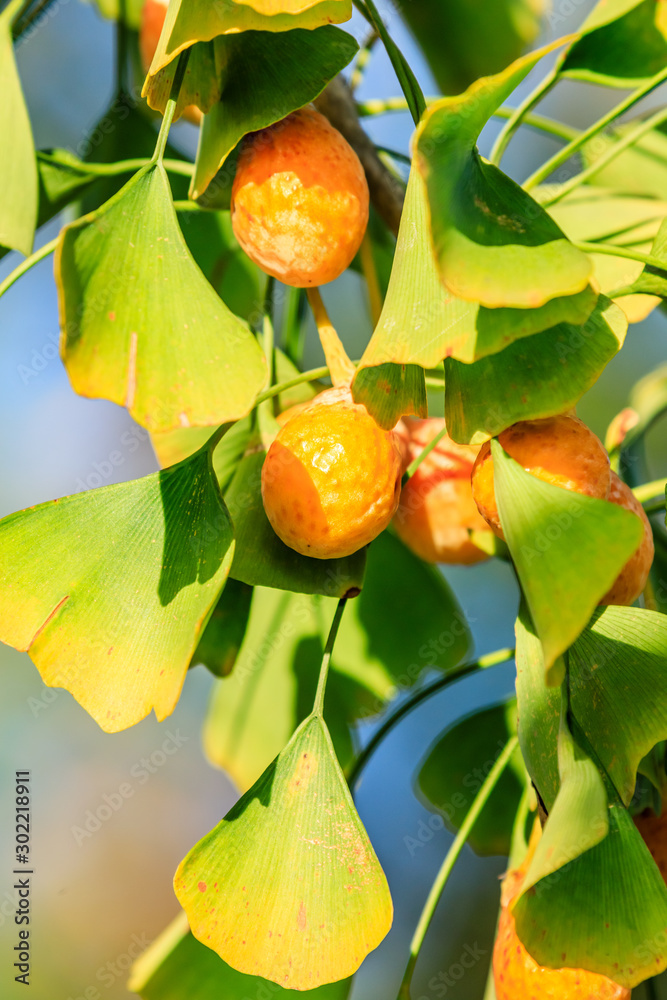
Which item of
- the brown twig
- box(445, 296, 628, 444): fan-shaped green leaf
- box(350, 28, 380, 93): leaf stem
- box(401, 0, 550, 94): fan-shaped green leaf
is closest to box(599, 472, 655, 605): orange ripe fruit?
box(445, 296, 628, 444): fan-shaped green leaf

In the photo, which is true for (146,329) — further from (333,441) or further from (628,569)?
(628,569)

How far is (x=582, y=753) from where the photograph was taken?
0.42 metres

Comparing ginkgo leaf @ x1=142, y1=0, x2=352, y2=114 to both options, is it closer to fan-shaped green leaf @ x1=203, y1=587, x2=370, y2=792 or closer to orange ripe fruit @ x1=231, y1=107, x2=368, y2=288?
orange ripe fruit @ x1=231, y1=107, x2=368, y2=288

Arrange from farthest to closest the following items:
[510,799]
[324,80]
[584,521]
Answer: [510,799] < [324,80] < [584,521]

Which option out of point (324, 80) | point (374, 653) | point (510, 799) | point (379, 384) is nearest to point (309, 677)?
point (374, 653)

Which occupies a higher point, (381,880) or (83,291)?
(83,291)

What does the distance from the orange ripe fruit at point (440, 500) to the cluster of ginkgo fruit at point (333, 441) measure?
19cm

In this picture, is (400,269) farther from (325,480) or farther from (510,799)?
(510,799)

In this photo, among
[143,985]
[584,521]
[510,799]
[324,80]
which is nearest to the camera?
[584,521]

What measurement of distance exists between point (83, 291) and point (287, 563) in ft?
0.76

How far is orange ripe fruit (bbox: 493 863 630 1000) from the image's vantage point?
52cm

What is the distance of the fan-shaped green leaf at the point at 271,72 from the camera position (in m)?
0.48

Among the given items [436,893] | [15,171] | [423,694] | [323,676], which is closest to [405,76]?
[15,171]

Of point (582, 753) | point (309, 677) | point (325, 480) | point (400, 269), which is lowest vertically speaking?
point (309, 677)
